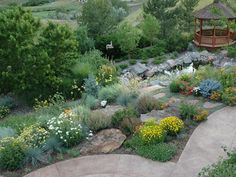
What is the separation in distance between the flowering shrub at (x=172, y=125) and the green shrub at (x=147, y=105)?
1224 mm

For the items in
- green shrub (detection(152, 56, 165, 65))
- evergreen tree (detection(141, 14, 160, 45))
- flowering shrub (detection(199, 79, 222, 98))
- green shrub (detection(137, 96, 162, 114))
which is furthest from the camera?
evergreen tree (detection(141, 14, 160, 45))

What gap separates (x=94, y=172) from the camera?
7.70 metres

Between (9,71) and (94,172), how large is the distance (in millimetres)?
7239

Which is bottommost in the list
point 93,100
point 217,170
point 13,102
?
point 13,102

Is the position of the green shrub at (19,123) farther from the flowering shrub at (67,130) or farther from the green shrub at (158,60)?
the green shrub at (158,60)

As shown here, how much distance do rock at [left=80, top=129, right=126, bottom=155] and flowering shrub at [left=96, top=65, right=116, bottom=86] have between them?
15.8ft

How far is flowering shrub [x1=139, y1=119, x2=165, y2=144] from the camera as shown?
327 inches

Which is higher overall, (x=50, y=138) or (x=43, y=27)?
(x=43, y=27)

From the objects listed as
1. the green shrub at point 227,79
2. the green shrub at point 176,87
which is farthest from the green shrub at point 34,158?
the green shrub at point 227,79

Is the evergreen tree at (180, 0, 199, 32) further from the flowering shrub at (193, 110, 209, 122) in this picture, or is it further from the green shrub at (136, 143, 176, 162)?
the green shrub at (136, 143, 176, 162)

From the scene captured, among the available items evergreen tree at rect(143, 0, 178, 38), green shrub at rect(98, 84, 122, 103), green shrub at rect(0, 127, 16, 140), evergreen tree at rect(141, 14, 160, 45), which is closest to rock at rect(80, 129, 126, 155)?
green shrub at rect(0, 127, 16, 140)

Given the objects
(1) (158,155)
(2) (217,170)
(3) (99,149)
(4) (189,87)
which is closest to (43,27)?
(4) (189,87)

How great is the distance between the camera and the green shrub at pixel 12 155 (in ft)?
26.3

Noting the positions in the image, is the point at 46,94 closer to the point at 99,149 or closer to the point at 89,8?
the point at 99,149
